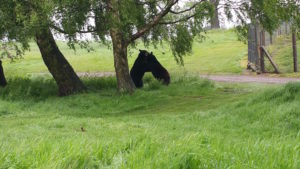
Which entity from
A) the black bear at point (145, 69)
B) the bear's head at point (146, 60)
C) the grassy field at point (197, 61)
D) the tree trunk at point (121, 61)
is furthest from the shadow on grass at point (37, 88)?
the grassy field at point (197, 61)

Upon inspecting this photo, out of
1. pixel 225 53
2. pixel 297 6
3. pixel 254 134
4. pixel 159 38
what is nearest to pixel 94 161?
pixel 254 134

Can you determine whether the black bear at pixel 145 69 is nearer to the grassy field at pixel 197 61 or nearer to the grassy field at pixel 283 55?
the grassy field at pixel 197 61

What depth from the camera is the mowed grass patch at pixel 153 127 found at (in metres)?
4.01

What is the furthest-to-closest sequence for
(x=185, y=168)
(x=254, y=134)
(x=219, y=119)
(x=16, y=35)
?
(x=16, y=35) < (x=219, y=119) < (x=254, y=134) < (x=185, y=168)

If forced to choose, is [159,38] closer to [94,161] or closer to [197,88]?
[197,88]

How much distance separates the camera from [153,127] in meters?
9.02

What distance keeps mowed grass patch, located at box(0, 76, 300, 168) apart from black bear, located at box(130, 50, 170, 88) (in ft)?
2.83

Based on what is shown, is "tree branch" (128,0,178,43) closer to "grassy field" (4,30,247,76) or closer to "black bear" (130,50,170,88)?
"black bear" (130,50,170,88)

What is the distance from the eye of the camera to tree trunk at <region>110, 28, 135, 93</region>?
15.9 meters

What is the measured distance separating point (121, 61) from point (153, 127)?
24.4 feet

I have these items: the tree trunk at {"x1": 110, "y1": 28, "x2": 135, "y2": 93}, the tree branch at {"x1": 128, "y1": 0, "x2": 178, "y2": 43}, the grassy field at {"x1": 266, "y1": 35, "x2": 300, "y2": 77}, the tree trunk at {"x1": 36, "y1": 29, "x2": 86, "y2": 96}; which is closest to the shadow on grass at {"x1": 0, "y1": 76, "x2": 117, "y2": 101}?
the tree trunk at {"x1": 36, "y1": 29, "x2": 86, "y2": 96}

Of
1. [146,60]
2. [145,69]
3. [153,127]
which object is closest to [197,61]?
[146,60]

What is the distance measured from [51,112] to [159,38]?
6.98 m

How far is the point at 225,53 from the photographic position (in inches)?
1350
